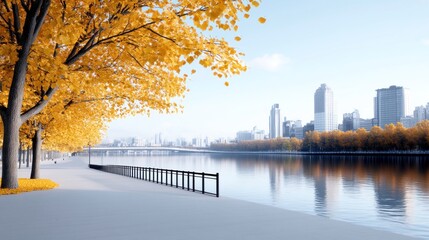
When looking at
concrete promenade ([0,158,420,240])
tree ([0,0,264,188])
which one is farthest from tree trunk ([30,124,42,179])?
concrete promenade ([0,158,420,240])

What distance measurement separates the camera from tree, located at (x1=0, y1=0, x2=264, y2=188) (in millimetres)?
11898

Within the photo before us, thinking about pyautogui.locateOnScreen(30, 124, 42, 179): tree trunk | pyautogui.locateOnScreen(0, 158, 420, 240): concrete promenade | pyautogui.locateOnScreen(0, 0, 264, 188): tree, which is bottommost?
pyautogui.locateOnScreen(0, 158, 420, 240): concrete promenade

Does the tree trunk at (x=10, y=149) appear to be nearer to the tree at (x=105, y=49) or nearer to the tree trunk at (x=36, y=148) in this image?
the tree at (x=105, y=49)

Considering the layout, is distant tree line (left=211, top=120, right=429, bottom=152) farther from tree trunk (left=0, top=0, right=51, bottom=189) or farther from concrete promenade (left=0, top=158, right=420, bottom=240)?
tree trunk (left=0, top=0, right=51, bottom=189)

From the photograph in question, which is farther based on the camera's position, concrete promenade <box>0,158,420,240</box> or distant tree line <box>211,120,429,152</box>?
distant tree line <box>211,120,429,152</box>

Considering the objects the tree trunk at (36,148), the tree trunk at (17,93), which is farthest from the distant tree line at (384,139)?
the tree trunk at (17,93)

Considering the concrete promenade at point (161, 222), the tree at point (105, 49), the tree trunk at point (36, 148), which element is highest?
the tree at point (105, 49)

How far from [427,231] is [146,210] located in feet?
46.0

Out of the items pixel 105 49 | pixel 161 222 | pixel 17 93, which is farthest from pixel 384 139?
pixel 161 222

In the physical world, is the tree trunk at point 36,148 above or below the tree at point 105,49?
below

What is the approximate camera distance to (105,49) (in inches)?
771

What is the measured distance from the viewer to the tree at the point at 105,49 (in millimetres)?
11898

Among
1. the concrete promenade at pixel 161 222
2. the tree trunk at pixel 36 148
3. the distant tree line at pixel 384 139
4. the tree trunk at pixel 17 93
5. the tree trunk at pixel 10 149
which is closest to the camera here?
the concrete promenade at pixel 161 222

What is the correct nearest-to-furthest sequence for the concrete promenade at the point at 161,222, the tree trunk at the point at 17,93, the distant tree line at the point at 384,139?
the concrete promenade at the point at 161,222 → the tree trunk at the point at 17,93 → the distant tree line at the point at 384,139
